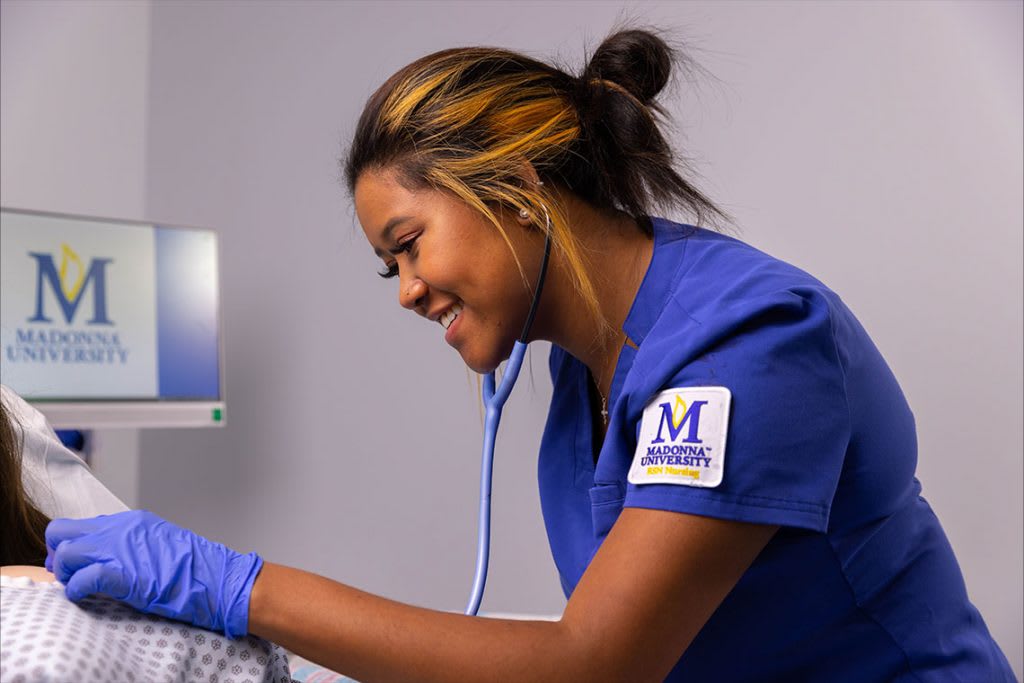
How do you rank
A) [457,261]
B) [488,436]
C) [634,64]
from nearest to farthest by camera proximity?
[457,261] < [634,64] < [488,436]

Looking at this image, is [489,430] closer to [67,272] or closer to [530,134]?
[530,134]

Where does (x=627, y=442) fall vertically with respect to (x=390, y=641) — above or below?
above

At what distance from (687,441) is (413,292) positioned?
0.40 meters

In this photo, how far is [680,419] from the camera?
0.84m

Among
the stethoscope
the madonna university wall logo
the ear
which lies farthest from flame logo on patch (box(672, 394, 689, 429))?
the madonna university wall logo

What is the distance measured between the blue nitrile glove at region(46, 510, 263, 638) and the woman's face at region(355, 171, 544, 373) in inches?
14.8

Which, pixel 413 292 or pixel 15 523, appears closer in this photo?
pixel 15 523

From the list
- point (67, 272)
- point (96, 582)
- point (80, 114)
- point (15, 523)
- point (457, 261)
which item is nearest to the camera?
point (96, 582)

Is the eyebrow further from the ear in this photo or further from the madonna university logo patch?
the madonna university logo patch

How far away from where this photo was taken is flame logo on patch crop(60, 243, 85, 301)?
2.31m

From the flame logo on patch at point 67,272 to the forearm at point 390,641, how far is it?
1.77 metres

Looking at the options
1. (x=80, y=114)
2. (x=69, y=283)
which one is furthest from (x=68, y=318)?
(x=80, y=114)

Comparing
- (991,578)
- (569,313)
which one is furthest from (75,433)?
(991,578)

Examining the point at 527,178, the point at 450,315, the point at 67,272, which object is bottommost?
the point at 67,272
